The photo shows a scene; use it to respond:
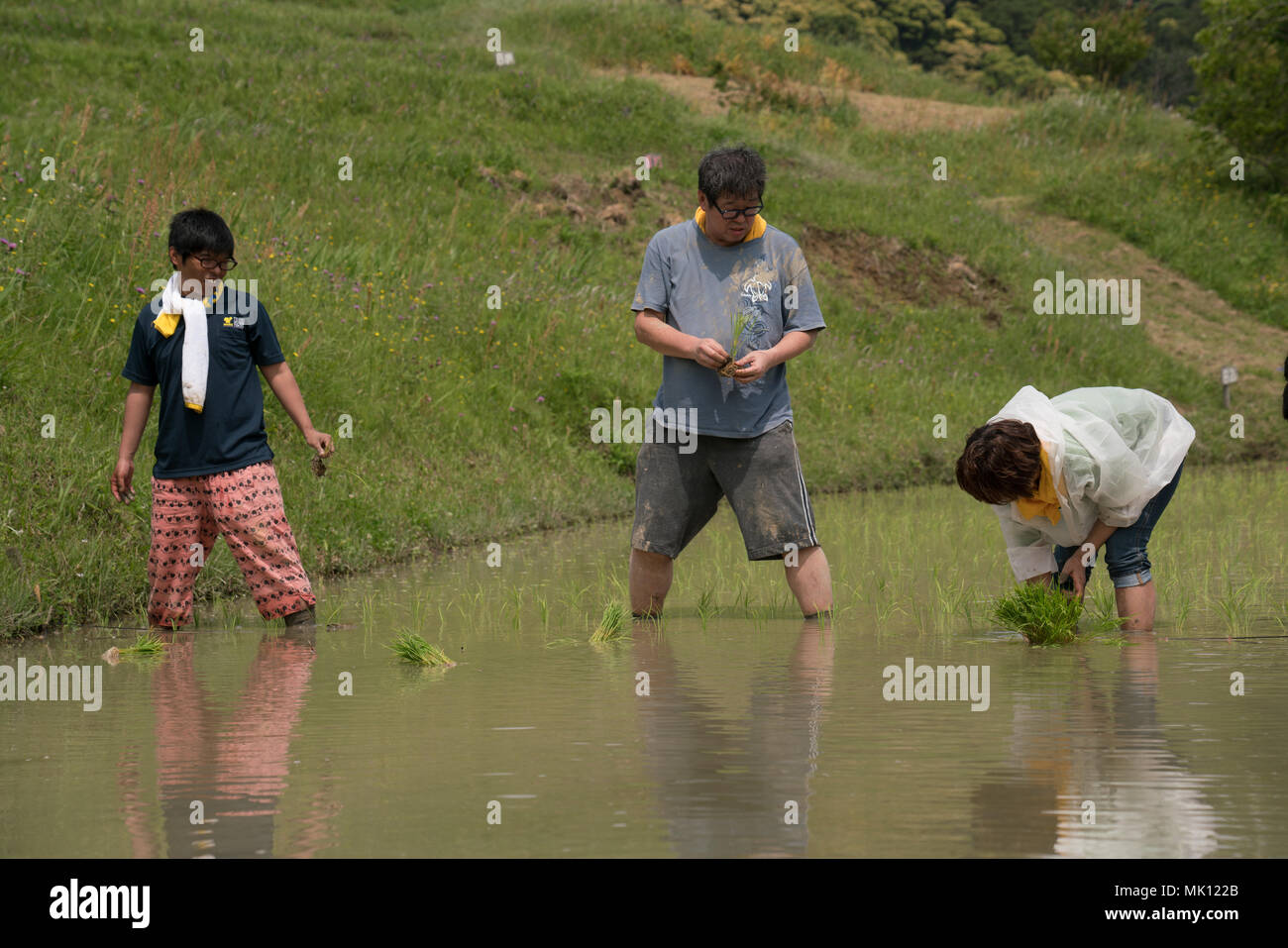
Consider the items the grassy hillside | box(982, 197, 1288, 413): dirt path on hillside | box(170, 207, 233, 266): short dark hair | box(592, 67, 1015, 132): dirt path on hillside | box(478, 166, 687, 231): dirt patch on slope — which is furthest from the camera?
box(592, 67, 1015, 132): dirt path on hillside

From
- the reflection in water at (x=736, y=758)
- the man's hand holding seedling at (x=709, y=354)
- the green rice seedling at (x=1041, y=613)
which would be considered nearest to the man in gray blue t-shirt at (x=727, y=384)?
the man's hand holding seedling at (x=709, y=354)

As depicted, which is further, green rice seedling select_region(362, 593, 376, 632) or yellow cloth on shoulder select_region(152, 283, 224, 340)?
green rice seedling select_region(362, 593, 376, 632)

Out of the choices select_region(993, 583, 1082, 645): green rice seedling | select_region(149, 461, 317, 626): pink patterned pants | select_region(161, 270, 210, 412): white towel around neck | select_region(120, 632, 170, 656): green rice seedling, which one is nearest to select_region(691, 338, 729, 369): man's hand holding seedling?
select_region(993, 583, 1082, 645): green rice seedling

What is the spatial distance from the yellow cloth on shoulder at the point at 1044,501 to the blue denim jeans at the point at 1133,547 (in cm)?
33

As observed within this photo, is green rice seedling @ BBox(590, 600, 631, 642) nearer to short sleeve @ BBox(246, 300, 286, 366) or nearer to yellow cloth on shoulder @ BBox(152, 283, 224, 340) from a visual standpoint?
short sleeve @ BBox(246, 300, 286, 366)

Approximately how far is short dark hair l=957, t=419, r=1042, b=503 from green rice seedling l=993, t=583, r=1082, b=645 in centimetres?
57

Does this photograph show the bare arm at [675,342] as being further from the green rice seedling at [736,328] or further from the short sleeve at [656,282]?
the green rice seedling at [736,328]

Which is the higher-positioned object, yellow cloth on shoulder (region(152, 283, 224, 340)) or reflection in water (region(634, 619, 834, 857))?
yellow cloth on shoulder (region(152, 283, 224, 340))

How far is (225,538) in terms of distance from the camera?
24.4 ft

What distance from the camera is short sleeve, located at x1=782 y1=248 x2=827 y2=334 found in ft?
24.7

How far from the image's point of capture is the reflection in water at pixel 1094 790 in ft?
12.8

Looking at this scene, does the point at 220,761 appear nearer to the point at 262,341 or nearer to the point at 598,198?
the point at 262,341

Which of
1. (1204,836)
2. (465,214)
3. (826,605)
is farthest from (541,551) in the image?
(465,214)

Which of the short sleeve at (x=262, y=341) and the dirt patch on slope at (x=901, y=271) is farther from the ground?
the dirt patch on slope at (x=901, y=271)
